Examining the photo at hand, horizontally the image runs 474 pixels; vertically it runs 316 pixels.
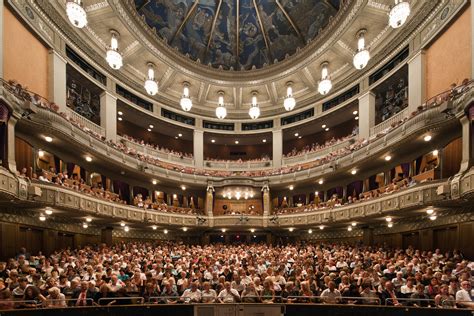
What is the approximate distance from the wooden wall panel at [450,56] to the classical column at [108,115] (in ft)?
66.4

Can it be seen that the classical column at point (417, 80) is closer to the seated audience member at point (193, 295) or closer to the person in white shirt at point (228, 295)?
the person in white shirt at point (228, 295)

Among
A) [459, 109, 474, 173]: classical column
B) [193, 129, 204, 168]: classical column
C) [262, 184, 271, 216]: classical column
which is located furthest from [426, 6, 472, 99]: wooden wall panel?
[193, 129, 204, 168]: classical column

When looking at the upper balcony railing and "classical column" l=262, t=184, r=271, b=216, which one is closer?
the upper balcony railing

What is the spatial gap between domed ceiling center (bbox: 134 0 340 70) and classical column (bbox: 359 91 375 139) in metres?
6.20

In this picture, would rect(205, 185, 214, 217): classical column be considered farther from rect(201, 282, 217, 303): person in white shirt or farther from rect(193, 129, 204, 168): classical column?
rect(201, 282, 217, 303): person in white shirt

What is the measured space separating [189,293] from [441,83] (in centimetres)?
1563

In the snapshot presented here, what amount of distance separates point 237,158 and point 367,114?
14.5m

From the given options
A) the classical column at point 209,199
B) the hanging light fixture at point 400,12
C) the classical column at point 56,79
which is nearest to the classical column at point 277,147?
the classical column at point 209,199

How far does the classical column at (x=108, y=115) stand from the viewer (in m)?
20.5

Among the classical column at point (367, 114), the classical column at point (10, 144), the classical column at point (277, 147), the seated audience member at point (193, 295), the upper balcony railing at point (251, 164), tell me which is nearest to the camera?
the seated audience member at point (193, 295)

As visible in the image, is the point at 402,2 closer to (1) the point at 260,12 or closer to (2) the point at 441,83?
(2) the point at 441,83

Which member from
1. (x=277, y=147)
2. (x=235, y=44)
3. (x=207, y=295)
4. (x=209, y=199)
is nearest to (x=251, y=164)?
(x=277, y=147)

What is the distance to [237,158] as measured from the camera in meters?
31.2

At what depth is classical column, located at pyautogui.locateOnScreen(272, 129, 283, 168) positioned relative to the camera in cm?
2748
